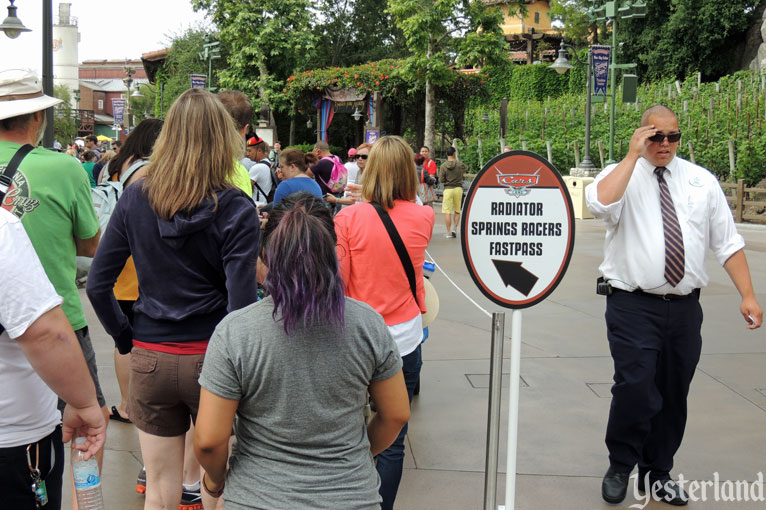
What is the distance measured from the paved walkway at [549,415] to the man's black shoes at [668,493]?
0.21 ft

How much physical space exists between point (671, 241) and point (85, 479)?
2735 mm

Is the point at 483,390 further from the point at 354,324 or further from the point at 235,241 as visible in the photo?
the point at 354,324

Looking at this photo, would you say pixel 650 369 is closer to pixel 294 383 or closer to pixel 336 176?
pixel 294 383

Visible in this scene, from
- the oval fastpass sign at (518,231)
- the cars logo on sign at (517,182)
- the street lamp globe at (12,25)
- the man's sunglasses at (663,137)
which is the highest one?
the street lamp globe at (12,25)

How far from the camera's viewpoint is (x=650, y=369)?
146 inches

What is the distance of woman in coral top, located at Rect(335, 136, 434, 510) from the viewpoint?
3.40 meters

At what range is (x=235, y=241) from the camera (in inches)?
106

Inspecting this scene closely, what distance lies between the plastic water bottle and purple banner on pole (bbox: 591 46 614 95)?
1810 centimetres

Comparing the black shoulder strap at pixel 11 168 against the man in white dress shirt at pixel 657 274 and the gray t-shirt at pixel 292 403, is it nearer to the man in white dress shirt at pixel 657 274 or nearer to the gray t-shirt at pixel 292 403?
the gray t-shirt at pixel 292 403

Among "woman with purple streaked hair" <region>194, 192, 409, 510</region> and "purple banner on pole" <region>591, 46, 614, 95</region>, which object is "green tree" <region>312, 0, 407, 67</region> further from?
"woman with purple streaked hair" <region>194, 192, 409, 510</region>

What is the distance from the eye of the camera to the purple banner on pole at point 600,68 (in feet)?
62.0

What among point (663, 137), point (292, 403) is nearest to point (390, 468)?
point (292, 403)

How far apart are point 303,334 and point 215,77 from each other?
1625 inches

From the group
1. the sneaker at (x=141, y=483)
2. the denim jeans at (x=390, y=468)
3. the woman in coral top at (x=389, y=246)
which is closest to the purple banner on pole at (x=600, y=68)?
the woman in coral top at (x=389, y=246)
